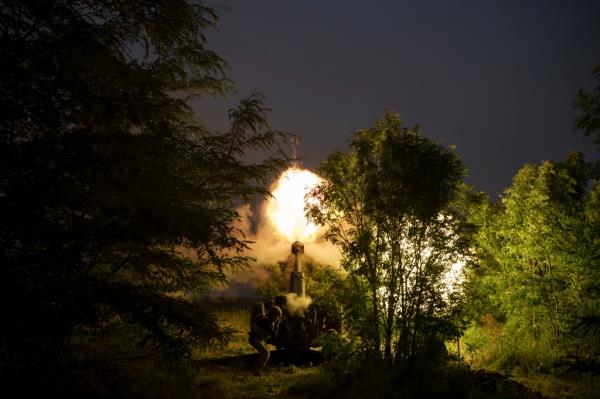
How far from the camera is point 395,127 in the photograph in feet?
33.9

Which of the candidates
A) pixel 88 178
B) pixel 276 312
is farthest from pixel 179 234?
pixel 276 312

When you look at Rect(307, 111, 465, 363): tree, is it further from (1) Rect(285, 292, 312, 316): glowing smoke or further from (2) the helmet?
(1) Rect(285, 292, 312, 316): glowing smoke

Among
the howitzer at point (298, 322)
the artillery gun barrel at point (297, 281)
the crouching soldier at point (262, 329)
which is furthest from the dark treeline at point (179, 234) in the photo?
the artillery gun barrel at point (297, 281)

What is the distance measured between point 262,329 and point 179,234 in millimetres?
8945

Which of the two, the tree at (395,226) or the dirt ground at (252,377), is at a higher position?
the tree at (395,226)

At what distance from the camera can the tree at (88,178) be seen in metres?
4.23

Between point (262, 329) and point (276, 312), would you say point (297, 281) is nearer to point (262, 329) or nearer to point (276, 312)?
point (276, 312)

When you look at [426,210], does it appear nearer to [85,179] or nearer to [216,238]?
[216,238]

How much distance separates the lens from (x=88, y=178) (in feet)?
15.0

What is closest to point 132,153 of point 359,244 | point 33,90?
point 33,90

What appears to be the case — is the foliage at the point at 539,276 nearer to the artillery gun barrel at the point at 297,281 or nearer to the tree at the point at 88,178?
the artillery gun barrel at the point at 297,281

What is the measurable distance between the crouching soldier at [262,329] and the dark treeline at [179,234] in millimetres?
3339

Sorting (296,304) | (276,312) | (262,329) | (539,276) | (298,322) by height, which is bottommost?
(262,329)

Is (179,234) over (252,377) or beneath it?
over
